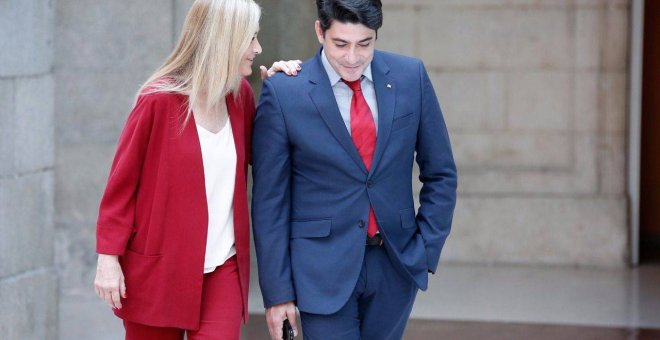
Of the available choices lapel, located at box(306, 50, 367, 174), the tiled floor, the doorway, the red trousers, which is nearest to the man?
lapel, located at box(306, 50, 367, 174)

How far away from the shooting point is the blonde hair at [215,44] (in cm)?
439

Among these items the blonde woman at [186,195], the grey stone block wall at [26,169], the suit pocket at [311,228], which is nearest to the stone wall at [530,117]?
the grey stone block wall at [26,169]

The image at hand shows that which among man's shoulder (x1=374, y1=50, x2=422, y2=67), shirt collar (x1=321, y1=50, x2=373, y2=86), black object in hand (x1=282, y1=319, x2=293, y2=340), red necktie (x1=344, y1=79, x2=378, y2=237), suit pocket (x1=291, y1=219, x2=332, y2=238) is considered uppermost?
man's shoulder (x1=374, y1=50, x2=422, y2=67)

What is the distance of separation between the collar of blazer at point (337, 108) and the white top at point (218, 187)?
1.11 feet

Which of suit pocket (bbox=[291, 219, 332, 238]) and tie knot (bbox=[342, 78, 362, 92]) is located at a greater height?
tie knot (bbox=[342, 78, 362, 92])

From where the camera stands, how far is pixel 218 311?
4500mm

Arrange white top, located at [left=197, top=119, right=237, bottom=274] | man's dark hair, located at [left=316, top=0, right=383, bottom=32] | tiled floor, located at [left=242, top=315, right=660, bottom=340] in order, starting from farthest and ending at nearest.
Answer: tiled floor, located at [left=242, top=315, right=660, bottom=340] → white top, located at [left=197, top=119, right=237, bottom=274] → man's dark hair, located at [left=316, top=0, right=383, bottom=32]

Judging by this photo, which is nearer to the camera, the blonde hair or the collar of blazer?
the blonde hair

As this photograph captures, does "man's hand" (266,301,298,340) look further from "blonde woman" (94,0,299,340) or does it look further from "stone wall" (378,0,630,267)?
"stone wall" (378,0,630,267)

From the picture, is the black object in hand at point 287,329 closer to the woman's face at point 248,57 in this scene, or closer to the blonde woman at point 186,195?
the blonde woman at point 186,195

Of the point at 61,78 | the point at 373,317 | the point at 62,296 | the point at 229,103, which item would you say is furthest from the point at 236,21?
the point at 62,296

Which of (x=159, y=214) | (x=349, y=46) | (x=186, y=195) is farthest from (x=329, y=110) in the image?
(x=159, y=214)

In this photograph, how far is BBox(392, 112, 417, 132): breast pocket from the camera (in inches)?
180

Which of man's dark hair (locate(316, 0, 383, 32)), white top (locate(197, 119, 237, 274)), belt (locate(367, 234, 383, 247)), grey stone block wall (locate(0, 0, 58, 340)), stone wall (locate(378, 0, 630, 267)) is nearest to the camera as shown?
man's dark hair (locate(316, 0, 383, 32))
